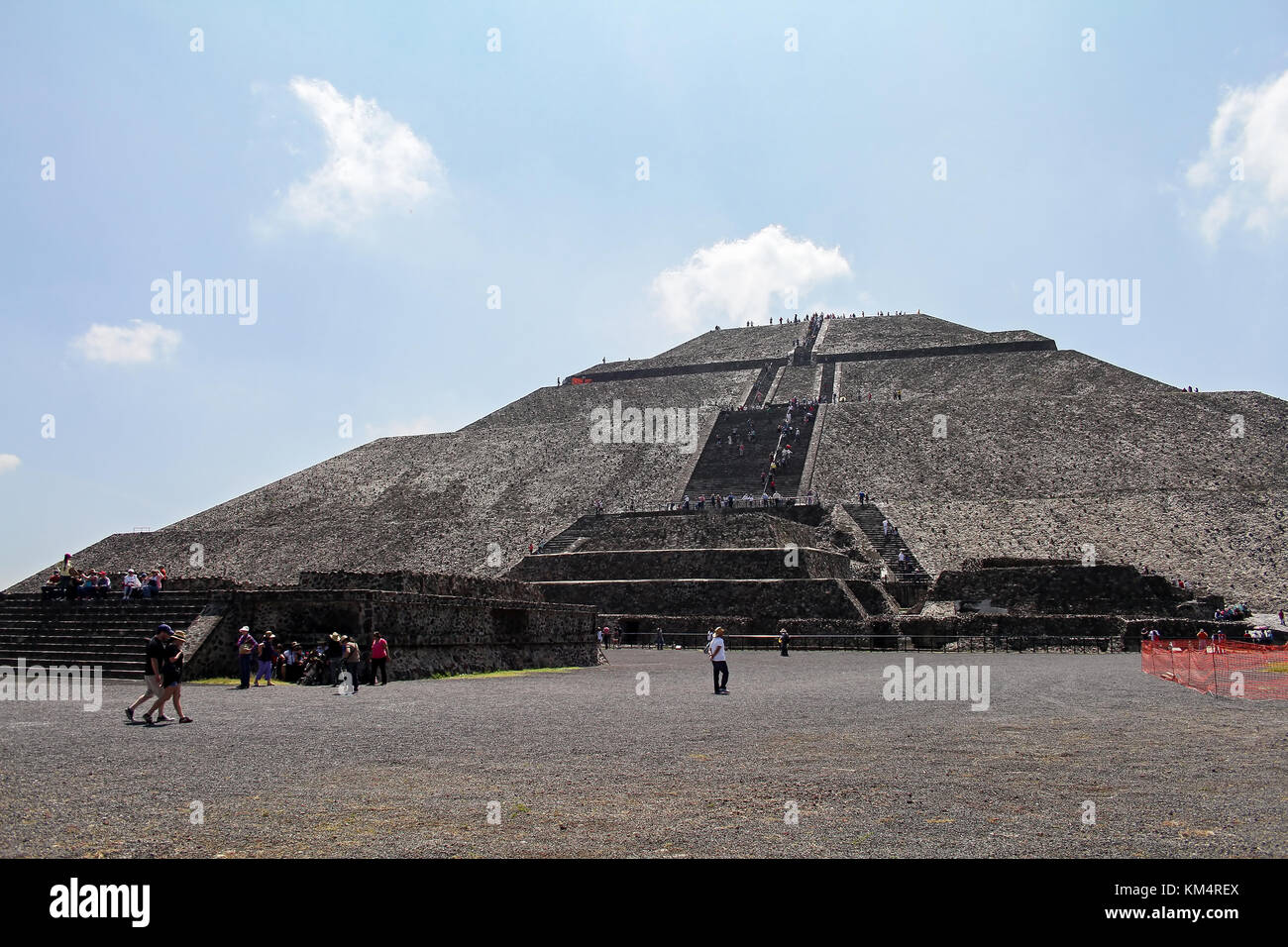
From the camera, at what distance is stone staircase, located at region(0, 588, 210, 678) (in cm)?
1467

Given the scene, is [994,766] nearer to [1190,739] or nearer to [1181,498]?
[1190,739]

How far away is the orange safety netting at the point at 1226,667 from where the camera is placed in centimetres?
1242

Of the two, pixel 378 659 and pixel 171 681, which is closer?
pixel 171 681

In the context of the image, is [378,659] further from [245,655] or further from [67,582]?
[67,582]

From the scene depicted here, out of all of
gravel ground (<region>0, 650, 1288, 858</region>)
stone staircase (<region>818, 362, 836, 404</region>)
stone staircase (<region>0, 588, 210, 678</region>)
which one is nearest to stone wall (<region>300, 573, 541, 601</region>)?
stone staircase (<region>0, 588, 210, 678</region>)

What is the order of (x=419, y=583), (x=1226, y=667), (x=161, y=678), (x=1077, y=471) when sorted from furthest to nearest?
(x=1077, y=471)
(x=419, y=583)
(x=1226, y=667)
(x=161, y=678)

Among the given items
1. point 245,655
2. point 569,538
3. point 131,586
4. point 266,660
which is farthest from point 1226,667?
point 569,538

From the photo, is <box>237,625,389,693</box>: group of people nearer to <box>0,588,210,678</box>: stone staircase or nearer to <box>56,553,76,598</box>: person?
<box>0,588,210,678</box>: stone staircase

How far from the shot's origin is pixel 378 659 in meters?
13.4

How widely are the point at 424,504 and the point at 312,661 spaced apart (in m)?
31.4

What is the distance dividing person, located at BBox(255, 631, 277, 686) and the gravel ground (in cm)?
194

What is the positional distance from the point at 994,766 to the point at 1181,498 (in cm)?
3231

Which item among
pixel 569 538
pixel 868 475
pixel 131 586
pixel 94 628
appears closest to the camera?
pixel 94 628
